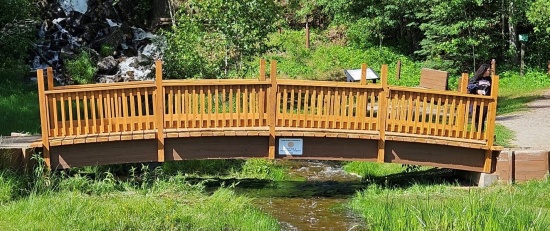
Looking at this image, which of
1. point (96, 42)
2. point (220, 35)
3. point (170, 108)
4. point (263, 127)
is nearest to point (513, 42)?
point (220, 35)

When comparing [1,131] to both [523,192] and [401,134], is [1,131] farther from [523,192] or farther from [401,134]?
[523,192]

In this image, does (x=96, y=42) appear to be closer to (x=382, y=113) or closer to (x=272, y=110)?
(x=272, y=110)

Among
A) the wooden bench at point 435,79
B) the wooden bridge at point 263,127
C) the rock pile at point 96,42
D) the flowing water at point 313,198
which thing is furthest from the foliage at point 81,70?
the wooden bench at point 435,79

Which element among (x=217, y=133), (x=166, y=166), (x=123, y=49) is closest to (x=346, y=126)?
(x=217, y=133)

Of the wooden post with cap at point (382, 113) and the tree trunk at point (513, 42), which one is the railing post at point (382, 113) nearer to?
the wooden post with cap at point (382, 113)

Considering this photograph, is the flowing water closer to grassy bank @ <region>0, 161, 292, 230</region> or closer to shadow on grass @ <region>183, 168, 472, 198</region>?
shadow on grass @ <region>183, 168, 472, 198</region>

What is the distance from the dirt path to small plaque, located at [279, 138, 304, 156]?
14.4 ft

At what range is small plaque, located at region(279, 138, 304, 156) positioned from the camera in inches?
538

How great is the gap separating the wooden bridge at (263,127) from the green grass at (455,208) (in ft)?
2.63

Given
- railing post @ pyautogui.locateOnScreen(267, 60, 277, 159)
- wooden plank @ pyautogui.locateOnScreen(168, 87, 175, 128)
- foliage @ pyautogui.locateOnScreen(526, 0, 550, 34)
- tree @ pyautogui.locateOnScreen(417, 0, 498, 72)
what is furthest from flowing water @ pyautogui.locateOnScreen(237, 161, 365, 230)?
tree @ pyautogui.locateOnScreen(417, 0, 498, 72)

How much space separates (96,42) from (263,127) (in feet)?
61.8

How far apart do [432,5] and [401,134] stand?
15.7m

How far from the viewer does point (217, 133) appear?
13.4m

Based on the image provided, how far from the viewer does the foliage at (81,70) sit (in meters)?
26.9
